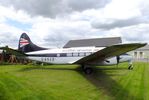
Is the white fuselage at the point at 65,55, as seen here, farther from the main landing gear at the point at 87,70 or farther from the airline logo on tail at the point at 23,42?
the airline logo on tail at the point at 23,42

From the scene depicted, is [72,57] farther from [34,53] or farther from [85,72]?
Answer: [34,53]

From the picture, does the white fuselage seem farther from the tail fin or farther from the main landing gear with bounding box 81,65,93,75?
the main landing gear with bounding box 81,65,93,75

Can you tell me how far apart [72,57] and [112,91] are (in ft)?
35.3

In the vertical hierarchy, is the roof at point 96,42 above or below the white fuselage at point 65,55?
above

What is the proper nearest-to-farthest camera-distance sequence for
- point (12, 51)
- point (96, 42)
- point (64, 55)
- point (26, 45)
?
point (12, 51), point (64, 55), point (26, 45), point (96, 42)

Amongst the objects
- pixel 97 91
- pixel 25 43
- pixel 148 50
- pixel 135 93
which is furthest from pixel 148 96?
pixel 148 50

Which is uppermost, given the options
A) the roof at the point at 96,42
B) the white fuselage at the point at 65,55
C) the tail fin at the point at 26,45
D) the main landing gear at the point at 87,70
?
the roof at the point at 96,42

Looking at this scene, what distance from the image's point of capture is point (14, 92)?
8227 mm

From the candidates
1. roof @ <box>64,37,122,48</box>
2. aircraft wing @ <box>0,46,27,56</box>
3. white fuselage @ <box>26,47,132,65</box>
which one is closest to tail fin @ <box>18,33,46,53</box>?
aircraft wing @ <box>0,46,27,56</box>

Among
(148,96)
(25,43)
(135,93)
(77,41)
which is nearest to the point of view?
(148,96)

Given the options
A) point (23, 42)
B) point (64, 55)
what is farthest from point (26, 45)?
point (64, 55)

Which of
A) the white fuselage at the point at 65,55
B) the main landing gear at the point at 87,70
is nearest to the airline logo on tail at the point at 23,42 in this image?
the white fuselage at the point at 65,55

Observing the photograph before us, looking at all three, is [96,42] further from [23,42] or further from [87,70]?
[87,70]

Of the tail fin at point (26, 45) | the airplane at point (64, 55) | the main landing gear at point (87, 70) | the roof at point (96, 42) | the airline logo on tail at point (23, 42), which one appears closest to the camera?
the main landing gear at point (87, 70)
